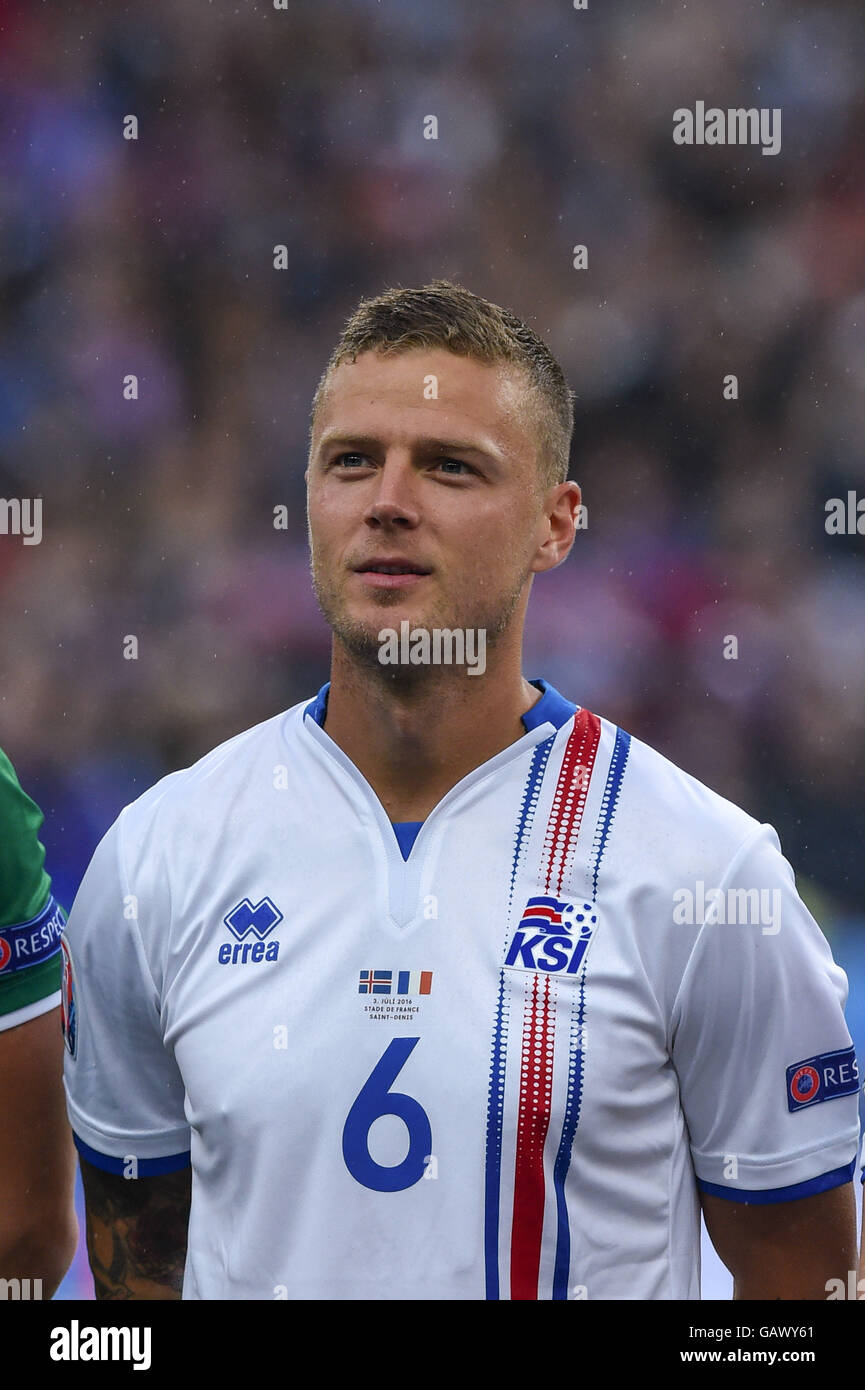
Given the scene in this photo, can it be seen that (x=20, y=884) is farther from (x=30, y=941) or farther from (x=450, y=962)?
(x=450, y=962)

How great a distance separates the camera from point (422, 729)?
2283mm

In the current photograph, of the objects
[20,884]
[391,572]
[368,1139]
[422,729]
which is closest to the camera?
[368,1139]

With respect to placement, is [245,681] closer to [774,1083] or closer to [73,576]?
[73,576]

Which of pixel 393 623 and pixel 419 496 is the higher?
pixel 419 496

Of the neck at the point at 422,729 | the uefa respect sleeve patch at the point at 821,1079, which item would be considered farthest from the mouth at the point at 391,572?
the uefa respect sleeve patch at the point at 821,1079

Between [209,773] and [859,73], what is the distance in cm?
414

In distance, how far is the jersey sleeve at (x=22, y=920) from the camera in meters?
2.67

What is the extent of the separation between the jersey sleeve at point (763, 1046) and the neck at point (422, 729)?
1.41 ft

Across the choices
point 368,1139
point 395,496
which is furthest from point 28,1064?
point 395,496

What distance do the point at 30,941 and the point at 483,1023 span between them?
3.27 feet

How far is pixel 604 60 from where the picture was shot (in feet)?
17.5

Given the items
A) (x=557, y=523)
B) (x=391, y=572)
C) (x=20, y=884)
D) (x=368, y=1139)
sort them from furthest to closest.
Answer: (x=20, y=884)
(x=557, y=523)
(x=391, y=572)
(x=368, y=1139)

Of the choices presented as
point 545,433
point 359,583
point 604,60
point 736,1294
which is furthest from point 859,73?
point 736,1294

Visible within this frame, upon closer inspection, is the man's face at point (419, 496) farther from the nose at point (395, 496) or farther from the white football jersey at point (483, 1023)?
the white football jersey at point (483, 1023)
